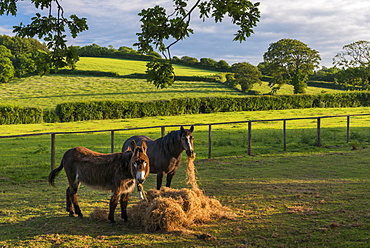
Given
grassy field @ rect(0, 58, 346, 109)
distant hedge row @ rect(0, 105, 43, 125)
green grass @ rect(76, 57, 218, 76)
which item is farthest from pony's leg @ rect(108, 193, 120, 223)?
green grass @ rect(76, 57, 218, 76)

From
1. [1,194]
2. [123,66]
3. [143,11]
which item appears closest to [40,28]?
[143,11]

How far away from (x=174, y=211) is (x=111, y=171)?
1.36m

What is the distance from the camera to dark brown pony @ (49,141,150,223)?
630cm

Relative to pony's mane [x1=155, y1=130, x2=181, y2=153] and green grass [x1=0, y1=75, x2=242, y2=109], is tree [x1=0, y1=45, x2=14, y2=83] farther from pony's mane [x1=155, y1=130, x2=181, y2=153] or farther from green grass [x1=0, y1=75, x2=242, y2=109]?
pony's mane [x1=155, y1=130, x2=181, y2=153]

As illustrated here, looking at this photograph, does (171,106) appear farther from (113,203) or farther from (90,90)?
(113,203)

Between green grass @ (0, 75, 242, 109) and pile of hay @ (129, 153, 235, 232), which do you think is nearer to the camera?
pile of hay @ (129, 153, 235, 232)

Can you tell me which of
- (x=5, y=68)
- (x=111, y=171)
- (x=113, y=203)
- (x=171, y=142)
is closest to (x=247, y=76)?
(x=5, y=68)

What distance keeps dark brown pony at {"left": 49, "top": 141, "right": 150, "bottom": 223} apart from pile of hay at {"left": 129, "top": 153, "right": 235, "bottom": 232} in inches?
13.6

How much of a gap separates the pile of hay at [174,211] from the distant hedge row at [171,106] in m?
28.7

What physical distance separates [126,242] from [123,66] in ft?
243

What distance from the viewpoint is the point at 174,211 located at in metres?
6.50

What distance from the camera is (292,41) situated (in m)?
61.8

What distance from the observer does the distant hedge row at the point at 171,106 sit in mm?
33031

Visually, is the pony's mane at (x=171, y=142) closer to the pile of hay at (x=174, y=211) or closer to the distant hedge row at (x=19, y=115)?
the pile of hay at (x=174, y=211)
